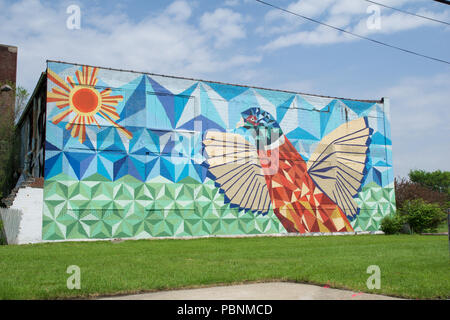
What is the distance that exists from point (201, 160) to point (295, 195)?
683 centimetres

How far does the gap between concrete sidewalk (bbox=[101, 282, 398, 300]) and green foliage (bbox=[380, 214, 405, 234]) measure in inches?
989

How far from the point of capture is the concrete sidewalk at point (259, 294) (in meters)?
7.49

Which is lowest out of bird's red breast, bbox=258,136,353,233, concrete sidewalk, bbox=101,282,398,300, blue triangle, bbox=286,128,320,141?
concrete sidewalk, bbox=101,282,398,300

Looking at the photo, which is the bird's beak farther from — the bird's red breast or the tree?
the tree

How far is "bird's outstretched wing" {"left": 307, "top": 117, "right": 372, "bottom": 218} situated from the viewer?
30656 mm

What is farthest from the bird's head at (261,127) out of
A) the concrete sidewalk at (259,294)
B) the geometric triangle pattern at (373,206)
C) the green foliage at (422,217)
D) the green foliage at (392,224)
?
the concrete sidewalk at (259,294)

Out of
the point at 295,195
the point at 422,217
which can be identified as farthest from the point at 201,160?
the point at 422,217

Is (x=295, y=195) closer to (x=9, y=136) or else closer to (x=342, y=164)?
(x=342, y=164)

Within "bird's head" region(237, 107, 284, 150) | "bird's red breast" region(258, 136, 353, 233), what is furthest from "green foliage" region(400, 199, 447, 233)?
"bird's head" region(237, 107, 284, 150)

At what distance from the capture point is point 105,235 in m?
24.5

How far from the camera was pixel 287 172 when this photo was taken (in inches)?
1162

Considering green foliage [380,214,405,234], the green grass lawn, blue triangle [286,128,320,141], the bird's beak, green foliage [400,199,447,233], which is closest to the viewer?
the green grass lawn

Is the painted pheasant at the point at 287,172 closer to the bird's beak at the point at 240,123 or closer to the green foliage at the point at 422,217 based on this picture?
the bird's beak at the point at 240,123
